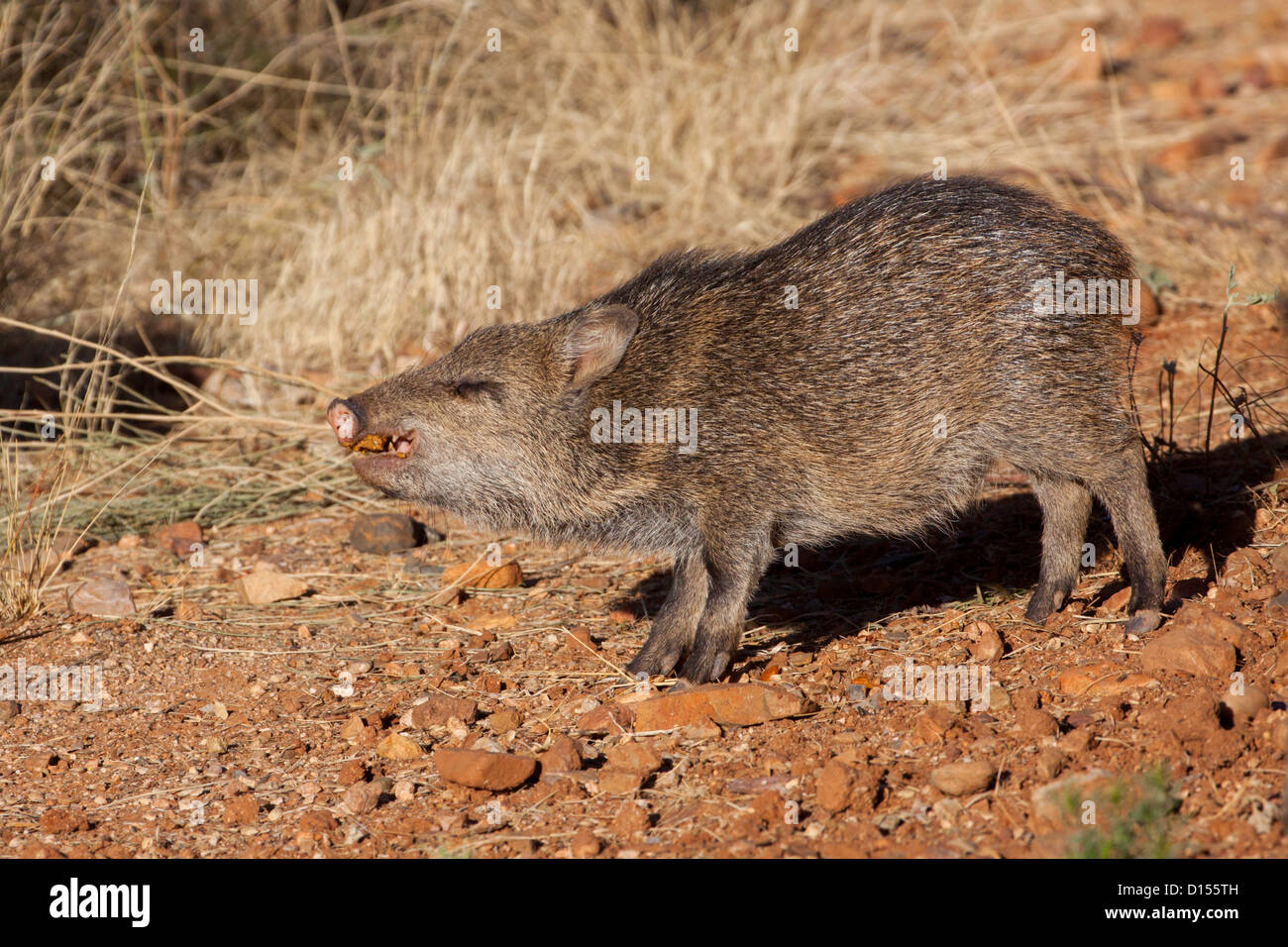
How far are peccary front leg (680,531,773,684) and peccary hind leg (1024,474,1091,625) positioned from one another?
3.55ft

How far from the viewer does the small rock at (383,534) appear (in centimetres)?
573

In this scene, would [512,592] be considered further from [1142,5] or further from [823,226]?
[1142,5]

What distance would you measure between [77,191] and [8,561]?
383cm

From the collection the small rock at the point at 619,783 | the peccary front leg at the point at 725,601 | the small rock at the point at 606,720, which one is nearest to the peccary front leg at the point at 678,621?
the peccary front leg at the point at 725,601

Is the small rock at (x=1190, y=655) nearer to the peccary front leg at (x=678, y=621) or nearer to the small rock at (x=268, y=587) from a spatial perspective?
the peccary front leg at (x=678, y=621)

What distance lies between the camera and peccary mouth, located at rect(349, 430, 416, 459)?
4309 millimetres

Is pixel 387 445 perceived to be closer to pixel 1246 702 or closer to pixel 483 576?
pixel 483 576

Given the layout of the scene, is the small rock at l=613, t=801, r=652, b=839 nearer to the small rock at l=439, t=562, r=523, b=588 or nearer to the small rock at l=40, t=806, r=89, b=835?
the small rock at l=40, t=806, r=89, b=835

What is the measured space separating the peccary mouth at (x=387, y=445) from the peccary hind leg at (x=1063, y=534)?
7.32 feet

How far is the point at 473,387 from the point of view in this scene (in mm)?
4414

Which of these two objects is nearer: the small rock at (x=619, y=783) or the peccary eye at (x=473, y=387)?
the small rock at (x=619, y=783)

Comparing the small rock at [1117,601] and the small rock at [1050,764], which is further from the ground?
the small rock at [1117,601]

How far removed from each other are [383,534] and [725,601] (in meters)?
2.03
